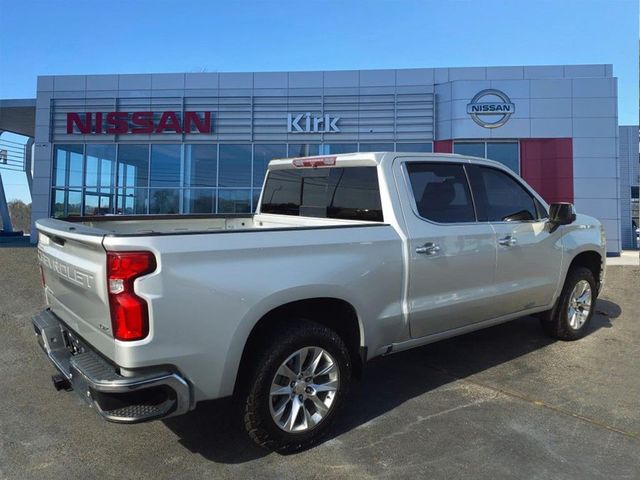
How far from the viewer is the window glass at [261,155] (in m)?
17.5

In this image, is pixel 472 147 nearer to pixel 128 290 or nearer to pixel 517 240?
pixel 517 240

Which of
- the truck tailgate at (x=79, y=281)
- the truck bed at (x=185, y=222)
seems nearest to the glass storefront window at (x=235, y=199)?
the truck bed at (x=185, y=222)

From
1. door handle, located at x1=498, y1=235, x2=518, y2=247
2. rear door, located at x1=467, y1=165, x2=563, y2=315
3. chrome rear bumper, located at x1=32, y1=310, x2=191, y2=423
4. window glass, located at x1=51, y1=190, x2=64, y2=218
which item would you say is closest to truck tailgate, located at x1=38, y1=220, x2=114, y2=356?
chrome rear bumper, located at x1=32, y1=310, x2=191, y2=423

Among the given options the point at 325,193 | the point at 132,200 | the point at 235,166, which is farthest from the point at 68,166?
the point at 325,193

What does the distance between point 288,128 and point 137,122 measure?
536 cm

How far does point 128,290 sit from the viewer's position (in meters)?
2.55

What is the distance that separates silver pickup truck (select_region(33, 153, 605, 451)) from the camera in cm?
260

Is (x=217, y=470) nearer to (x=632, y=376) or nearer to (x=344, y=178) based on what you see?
(x=344, y=178)

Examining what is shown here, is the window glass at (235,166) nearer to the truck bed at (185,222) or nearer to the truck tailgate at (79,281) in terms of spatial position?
the truck bed at (185,222)

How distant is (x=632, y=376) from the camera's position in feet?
15.1

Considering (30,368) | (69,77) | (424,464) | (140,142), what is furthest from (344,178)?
(69,77)

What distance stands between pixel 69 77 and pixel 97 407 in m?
18.5

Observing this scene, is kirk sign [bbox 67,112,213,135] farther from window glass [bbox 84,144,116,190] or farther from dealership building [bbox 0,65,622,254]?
window glass [bbox 84,144,116,190]

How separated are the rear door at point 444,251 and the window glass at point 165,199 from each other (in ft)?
49.0
